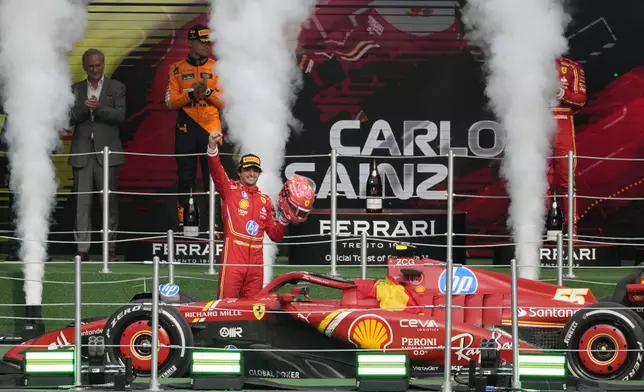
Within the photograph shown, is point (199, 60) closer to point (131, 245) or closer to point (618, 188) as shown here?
point (131, 245)

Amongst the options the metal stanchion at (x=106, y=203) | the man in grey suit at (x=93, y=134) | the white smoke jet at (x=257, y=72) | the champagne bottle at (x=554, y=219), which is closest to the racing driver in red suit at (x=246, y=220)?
the white smoke jet at (x=257, y=72)

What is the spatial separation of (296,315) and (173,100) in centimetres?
501

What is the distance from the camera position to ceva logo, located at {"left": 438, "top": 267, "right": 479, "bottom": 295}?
37.8ft

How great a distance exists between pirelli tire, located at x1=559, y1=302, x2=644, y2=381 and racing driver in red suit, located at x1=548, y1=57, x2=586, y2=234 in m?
4.74

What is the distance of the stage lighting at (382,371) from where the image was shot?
10320 mm

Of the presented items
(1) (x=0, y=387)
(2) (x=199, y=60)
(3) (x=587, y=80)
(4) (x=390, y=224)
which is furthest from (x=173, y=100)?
(1) (x=0, y=387)

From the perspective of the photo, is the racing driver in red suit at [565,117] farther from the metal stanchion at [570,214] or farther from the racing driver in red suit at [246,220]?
the racing driver in red suit at [246,220]

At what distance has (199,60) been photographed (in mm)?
15805

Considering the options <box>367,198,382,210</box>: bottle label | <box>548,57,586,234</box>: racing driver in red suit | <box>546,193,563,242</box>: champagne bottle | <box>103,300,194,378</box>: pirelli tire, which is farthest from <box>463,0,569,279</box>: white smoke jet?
<box>103,300,194,378</box>: pirelli tire

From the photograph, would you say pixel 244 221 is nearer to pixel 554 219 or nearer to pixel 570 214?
pixel 570 214

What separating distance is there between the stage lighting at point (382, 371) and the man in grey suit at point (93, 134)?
5.68m

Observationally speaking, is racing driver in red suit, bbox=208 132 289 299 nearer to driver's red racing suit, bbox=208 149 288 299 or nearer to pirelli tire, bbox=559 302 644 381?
driver's red racing suit, bbox=208 149 288 299

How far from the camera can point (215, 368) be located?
10.4 meters

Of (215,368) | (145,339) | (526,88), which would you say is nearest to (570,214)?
(526,88)
